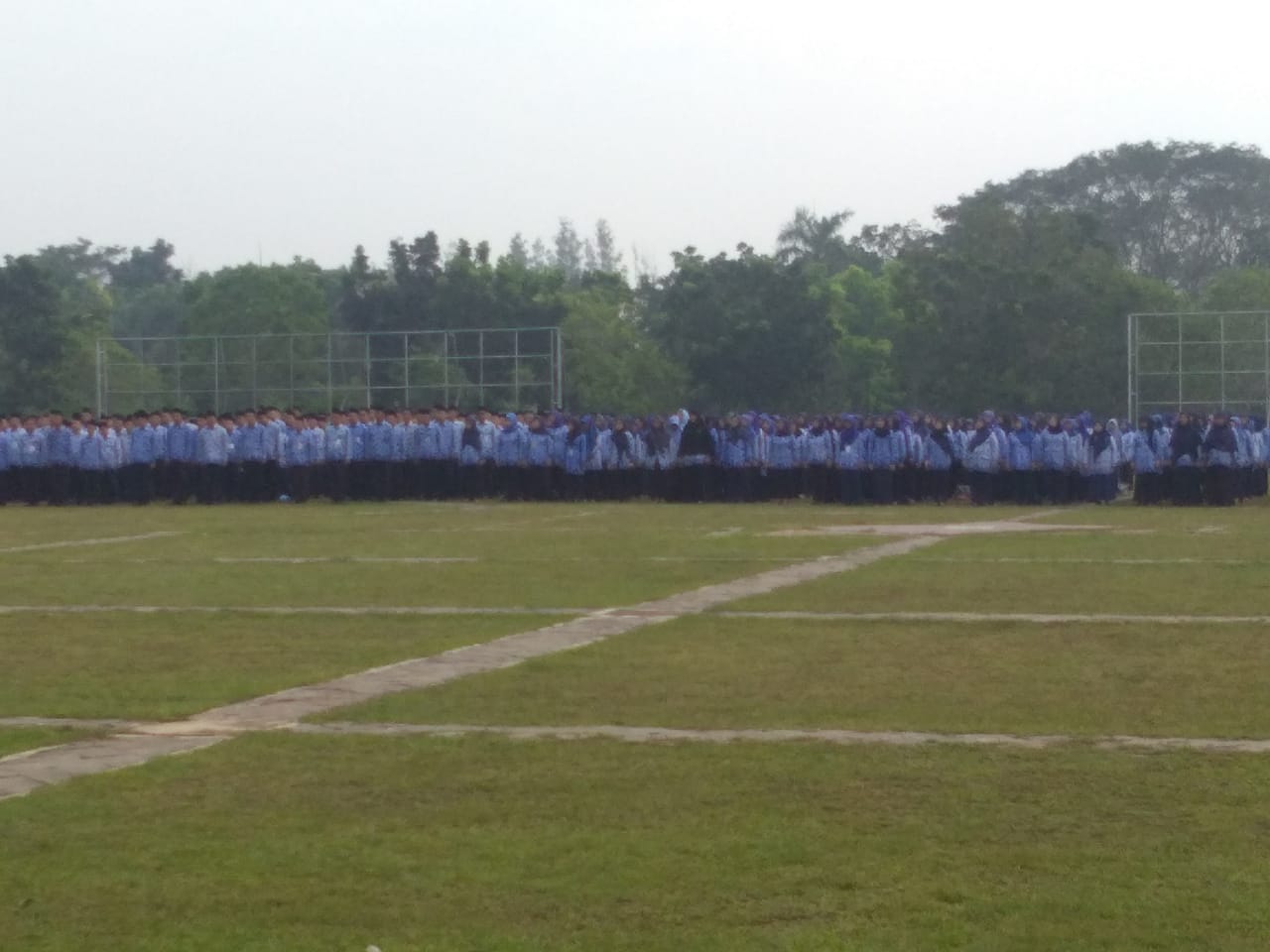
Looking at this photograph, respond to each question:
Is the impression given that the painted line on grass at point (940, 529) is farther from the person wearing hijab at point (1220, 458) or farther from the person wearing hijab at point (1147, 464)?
the person wearing hijab at point (1147, 464)

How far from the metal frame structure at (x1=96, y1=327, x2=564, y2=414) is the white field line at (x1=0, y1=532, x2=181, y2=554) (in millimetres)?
17927

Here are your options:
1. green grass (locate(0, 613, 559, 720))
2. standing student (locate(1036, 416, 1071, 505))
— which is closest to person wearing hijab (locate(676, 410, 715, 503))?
standing student (locate(1036, 416, 1071, 505))

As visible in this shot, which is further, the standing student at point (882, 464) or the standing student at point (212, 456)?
the standing student at point (212, 456)

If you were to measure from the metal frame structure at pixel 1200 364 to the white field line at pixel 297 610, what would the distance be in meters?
25.1

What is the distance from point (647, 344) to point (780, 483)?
32.7 m

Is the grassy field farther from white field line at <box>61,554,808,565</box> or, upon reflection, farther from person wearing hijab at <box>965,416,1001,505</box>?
person wearing hijab at <box>965,416,1001,505</box>

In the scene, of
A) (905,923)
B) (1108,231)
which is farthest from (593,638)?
(1108,231)

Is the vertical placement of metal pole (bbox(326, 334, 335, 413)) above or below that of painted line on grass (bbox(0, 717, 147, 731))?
above

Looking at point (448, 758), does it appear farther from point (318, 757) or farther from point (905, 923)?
point (905, 923)

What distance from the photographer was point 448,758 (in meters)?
9.55

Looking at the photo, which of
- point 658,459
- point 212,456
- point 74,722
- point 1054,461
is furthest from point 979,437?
point 74,722

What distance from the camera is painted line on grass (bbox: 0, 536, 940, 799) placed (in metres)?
9.50

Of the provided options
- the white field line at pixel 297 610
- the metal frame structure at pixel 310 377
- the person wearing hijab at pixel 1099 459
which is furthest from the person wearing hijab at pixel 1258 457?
the white field line at pixel 297 610

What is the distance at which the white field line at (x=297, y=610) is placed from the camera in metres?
15.9
